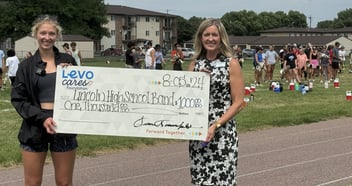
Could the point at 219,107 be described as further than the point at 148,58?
No

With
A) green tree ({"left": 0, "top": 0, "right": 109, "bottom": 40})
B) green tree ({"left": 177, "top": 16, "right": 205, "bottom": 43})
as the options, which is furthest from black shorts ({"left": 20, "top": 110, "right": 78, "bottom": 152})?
green tree ({"left": 177, "top": 16, "right": 205, "bottom": 43})

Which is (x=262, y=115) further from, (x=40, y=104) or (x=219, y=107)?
(x=40, y=104)

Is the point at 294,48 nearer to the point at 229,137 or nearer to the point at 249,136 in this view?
the point at 249,136

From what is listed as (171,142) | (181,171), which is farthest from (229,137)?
(171,142)

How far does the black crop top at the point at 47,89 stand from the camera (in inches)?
174

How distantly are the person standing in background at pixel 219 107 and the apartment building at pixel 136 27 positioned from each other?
12121 cm

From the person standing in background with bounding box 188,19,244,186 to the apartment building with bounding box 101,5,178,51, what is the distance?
121207 millimetres

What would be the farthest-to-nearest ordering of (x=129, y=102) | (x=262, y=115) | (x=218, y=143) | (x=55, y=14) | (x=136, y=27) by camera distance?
(x=136, y=27) → (x=55, y=14) → (x=262, y=115) → (x=129, y=102) → (x=218, y=143)

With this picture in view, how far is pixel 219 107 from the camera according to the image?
4.31 metres

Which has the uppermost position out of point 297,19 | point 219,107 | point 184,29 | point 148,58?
point 297,19

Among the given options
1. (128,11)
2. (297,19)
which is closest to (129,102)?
(128,11)

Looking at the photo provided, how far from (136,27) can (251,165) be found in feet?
415
